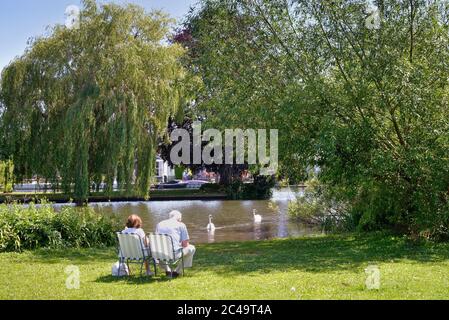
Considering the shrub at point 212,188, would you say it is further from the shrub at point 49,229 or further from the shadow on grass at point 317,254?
the shrub at point 49,229

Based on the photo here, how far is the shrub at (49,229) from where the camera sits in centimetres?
1242

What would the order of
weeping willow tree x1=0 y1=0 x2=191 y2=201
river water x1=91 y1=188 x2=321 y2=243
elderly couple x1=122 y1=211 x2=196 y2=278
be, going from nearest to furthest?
elderly couple x1=122 y1=211 x2=196 y2=278 < river water x1=91 y1=188 x2=321 y2=243 < weeping willow tree x1=0 y1=0 x2=191 y2=201

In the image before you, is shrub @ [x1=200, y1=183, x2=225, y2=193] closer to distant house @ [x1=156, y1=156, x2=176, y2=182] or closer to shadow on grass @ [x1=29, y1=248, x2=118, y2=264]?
distant house @ [x1=156, y1=156, x2=176, y2=182]

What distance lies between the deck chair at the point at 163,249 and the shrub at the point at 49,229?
5.09 m

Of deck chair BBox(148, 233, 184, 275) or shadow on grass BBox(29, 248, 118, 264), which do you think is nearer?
deck chair BBox(148, 233, 184, 275)

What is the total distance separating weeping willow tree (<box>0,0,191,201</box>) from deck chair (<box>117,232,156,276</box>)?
523 inches

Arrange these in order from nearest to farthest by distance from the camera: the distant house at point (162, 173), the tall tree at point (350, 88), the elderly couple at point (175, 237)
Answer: the elderly couple at point (175, 237) → the tall tree at point (350, 88) → the distant house at point (162, 173)

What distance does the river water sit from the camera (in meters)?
20.0

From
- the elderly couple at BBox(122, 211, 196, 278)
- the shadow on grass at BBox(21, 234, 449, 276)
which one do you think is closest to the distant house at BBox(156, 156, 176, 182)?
the shadow on grass at BBox(21, 234, 449, 276)

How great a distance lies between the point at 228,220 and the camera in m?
25.1

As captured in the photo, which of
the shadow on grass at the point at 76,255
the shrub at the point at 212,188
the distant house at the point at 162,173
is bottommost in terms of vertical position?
the shadow on grass at the point at 76,255

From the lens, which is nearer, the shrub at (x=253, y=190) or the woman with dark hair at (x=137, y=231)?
the woman with dark hair at (x=137, y=231)

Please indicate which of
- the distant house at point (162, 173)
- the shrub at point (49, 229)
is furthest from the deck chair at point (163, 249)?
the distant house at point (162, 173)
